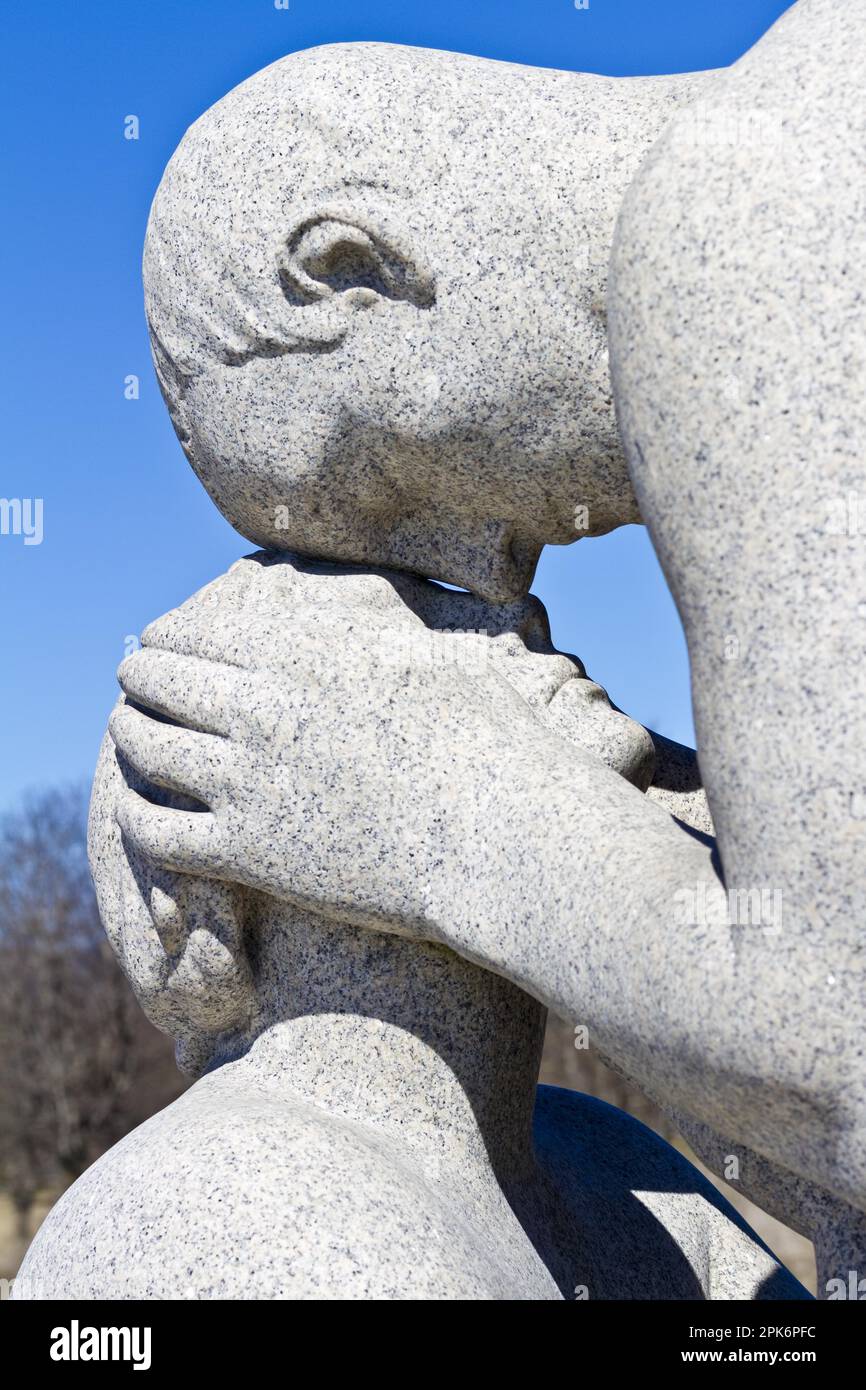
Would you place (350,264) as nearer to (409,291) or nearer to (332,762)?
(409,291)

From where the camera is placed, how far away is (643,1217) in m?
3.63

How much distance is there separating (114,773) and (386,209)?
1338 millimetres

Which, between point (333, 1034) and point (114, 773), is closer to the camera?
point (333, 1034)

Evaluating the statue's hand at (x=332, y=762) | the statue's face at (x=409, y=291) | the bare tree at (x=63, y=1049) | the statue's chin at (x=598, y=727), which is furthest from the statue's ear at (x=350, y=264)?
the bare tree at (x=63, y=1049)

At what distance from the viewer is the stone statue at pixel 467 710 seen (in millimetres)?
2256

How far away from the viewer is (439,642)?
10.2 feet

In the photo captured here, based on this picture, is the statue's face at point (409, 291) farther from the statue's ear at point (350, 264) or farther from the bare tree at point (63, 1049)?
the bare tree at point (63, 1049)

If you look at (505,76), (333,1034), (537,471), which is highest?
(505,76)

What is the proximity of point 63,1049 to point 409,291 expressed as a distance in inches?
914

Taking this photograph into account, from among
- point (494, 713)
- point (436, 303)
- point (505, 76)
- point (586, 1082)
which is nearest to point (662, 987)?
point (494, 713)

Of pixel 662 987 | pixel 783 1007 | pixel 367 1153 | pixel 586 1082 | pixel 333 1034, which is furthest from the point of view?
pixel 586 1082

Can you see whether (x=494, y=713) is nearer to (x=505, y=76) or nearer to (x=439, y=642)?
(x=439, y=642)

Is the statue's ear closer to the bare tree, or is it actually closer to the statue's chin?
the statue's chin
